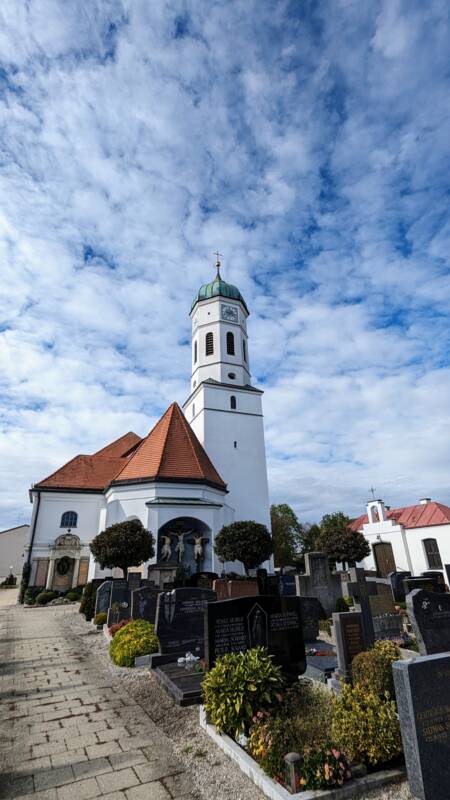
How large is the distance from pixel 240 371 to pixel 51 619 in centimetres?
2239

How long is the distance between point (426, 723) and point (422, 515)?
3362 centimetres

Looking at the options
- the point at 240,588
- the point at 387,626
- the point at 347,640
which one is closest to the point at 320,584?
the point at 240,588

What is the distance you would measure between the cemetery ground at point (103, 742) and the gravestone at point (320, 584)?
7.47 metres

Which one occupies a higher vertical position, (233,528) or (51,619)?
(233,528)

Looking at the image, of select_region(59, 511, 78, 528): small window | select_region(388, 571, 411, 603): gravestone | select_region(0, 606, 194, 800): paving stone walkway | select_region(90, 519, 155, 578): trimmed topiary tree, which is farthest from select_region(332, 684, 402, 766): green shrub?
select_region(59, 511, 78, 528): small window

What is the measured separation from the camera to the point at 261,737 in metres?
4.39

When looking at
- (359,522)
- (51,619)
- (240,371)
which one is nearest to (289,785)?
(51,619)

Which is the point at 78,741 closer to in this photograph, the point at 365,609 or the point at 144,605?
the point at 365,609

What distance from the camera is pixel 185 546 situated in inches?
916

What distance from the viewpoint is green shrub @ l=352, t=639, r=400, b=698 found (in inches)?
207

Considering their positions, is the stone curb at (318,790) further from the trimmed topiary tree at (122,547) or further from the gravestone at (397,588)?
the trimmed topiary tree at (122,547)

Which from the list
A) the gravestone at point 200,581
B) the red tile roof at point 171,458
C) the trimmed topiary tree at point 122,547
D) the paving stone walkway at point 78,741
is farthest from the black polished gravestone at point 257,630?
the red tile roof at point 171,458

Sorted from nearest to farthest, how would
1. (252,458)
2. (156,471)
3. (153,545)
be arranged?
(153,545) < (156,471) < (252,458)

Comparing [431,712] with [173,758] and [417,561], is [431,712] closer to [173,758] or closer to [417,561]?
[173,758]
